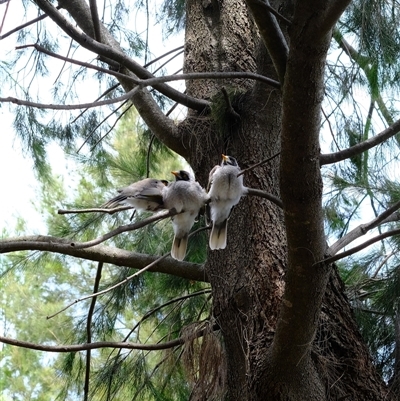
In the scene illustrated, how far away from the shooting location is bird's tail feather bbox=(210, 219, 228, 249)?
2359 mm

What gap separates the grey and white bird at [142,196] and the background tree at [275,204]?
0.21 m

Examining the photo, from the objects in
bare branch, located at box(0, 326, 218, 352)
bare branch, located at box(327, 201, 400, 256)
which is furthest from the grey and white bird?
bare branch, located at box(327, 201, 400, 256)

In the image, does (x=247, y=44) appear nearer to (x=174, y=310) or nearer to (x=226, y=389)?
(x=174, y=310)

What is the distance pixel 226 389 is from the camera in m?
2.40

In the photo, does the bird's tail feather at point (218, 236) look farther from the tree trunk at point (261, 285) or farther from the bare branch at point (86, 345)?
the bare branch at point (86, 345)

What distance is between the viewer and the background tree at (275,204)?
1900 millimetres

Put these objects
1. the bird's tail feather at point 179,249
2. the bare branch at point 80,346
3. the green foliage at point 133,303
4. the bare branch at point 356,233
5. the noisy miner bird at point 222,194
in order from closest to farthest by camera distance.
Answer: the bare branch at point 356,233
the noisy miner bird at point 222,194
the bare branch at point 80,346
the bird's tail feather at point 179,249
the green foliage at point 133,303

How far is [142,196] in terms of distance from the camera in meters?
2.24

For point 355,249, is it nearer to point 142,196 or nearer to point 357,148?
point 357,148

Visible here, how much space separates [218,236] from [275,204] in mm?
263

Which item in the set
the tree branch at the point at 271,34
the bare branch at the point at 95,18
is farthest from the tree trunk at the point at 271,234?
the bare branch at the point at 95,18

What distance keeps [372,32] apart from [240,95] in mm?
543

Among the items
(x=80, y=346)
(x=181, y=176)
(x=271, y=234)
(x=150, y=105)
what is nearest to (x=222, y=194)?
(x=181, y=176)

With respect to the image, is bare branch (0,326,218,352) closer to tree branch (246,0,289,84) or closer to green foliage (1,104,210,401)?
green foliage (1,104,210,401)
